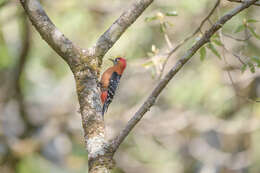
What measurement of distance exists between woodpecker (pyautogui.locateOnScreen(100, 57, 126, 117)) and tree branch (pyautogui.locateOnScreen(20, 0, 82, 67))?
8.45 feet

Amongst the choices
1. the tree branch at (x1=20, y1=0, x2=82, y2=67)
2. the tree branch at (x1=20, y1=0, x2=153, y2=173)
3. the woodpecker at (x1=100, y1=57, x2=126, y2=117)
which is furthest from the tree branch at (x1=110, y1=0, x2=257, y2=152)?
the woodpecker at (x1=100, y1=57, x2=126, y2=117)

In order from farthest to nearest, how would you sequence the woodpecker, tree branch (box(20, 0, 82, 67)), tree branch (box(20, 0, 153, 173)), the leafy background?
the leafy background → the woodpecker → tree branch (box(20, 0, 82, 67)) → tree branch (box(20, 0, 153, 173))

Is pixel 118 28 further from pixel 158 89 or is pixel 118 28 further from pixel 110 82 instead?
pixel 110 82

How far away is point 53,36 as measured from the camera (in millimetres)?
2721

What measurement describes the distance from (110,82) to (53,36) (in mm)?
2999

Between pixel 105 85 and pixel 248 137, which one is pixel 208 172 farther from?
pixel 105 85

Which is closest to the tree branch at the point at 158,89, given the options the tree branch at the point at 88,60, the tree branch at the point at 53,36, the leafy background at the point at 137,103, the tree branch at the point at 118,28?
the tree branch at the point at 88,60

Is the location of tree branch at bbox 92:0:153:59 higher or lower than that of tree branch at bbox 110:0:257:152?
higher

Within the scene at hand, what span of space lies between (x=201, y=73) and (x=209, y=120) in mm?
1008

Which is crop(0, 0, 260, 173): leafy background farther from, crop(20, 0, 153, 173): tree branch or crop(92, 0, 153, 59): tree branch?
crop(92, 0, 153, 59): tree branch

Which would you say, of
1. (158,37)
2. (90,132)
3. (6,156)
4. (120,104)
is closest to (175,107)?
(120,104)

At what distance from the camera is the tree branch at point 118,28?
9.04 ft

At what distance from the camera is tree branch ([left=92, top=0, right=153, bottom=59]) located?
275 cm

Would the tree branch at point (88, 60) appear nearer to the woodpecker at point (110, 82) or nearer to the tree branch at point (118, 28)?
the tree branch at point (118, 28)
